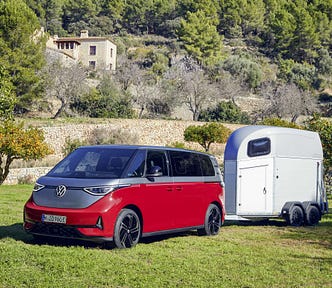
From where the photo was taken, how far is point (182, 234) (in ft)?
33.6

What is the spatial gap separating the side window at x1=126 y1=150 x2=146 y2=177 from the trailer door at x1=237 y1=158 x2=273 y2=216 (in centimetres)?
374

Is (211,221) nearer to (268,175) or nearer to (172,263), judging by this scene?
(268,175)

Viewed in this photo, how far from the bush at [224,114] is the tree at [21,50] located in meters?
17.5

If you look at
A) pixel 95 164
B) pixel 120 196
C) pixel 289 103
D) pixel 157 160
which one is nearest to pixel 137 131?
pixel 289 103

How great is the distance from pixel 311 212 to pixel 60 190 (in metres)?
7.28

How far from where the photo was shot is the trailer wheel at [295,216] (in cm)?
1230

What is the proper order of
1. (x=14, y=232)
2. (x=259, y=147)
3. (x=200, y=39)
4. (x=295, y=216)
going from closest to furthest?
(x=14, y=232), (x=259, y=147), (x=295, y=216), (x=200, y=39)

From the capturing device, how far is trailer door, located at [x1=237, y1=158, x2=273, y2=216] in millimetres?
11797

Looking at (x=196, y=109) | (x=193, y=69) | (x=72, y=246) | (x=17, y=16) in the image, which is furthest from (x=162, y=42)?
(x=72, y=246)

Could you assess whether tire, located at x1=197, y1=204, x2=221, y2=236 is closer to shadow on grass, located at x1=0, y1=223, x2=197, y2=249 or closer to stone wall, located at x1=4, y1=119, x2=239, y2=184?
shadow on grass, located at x1=0, y1=223, x2=197, y2=249

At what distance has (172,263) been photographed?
7008mm

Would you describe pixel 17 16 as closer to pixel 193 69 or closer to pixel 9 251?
pixel 193 69

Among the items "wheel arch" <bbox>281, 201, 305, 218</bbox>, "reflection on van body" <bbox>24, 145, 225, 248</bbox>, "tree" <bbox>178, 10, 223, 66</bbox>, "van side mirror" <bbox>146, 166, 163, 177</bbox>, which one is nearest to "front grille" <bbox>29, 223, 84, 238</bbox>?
"reflection on van body" <bbox>24, 145, 225, 248</bbox>

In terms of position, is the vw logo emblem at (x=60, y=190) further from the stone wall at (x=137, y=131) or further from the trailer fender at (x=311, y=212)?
the stone wall at (x=137, y=131)
